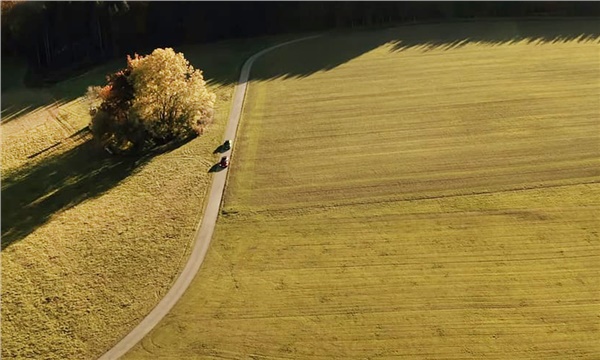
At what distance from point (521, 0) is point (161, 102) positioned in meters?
57.0

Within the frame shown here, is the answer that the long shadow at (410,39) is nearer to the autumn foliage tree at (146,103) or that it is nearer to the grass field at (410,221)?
the grass field at (410,221)

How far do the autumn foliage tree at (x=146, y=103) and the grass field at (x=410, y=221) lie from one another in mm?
6984

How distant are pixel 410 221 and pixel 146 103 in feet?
89.8

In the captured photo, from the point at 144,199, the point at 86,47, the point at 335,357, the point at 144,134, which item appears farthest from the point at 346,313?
the point at 86,47

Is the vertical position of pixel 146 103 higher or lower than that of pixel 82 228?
higher

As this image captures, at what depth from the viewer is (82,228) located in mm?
40938

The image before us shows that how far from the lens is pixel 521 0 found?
259 ft

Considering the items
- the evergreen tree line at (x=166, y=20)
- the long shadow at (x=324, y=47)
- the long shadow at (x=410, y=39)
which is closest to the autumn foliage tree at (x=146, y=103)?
the long shadow at (x=324, y=47)

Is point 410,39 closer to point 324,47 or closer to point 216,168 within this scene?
point 324,47

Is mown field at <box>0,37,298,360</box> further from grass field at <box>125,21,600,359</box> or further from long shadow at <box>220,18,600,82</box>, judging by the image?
long shadow at <box>220,18,600,82</box>

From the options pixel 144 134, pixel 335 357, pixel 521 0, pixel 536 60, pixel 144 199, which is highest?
pixel 521 0

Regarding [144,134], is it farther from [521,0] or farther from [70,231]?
[521,0]

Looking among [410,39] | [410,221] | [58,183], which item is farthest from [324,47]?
[410,221]

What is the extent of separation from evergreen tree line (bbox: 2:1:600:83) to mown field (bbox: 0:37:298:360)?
612 inches
